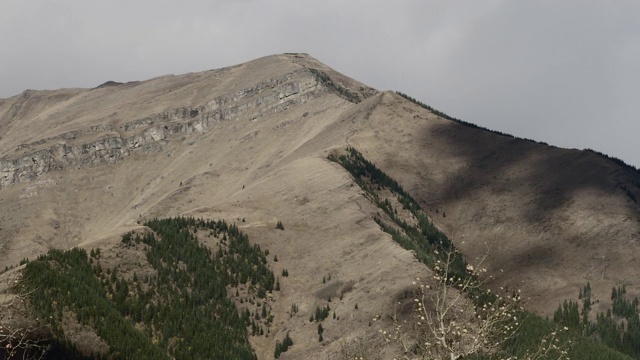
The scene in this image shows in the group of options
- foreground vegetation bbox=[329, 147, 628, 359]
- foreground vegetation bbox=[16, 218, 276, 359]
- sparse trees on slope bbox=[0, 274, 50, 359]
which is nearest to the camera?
sparse trees on slope bbox=[0, 274, 50, 359]

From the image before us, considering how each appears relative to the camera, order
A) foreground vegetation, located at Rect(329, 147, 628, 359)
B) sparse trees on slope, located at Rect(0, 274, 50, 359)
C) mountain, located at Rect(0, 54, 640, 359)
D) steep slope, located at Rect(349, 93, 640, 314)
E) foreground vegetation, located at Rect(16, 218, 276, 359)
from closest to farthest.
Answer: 1. sparse trees on slope, located at Rect(0, 274, 50, 359)
2. foreground vegetation, located at Rect(16, 218, 276, 359)
3. foreground vegetation, located at Rect(329, 147, 628, 359)
4. mountain, located at Rect(0, 54, 640, 359)
5. steep slope, located at Rect(349, 93, 640, 314)

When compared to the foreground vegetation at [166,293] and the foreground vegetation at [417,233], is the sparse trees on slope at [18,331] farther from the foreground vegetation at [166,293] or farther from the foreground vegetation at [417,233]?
the foreground vegetation at [417,233]

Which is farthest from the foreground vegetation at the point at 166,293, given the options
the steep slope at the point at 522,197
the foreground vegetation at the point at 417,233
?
the steep slope at the point at 522,197

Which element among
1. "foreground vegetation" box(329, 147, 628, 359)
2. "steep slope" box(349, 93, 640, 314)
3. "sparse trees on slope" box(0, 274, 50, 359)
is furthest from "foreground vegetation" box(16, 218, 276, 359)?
"steep slope" box(349, 93, 640, 314)

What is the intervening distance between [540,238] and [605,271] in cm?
1252

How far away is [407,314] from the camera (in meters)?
76.6

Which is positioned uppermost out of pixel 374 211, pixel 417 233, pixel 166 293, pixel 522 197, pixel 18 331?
pixel 18 331

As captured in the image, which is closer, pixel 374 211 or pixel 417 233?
pixel 374 211

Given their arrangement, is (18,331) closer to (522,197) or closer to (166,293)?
(166,293)

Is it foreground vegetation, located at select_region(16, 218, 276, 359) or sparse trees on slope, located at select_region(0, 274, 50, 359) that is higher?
sparse trees on slope, located at select_region(0, 274, 50, 359)

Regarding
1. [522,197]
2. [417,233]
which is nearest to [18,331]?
[417,233]

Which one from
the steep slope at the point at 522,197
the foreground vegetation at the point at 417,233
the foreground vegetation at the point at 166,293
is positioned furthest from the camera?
the steep slope at the point at 522,197

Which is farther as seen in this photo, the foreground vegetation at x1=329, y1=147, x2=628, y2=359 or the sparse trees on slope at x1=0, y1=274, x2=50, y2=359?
the foreground vegetation at x1=329, y1=147, x2=628, y2=359

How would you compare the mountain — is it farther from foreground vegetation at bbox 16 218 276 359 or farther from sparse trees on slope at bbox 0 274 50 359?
sparse trees on slope at bbox 0 274 50 359
